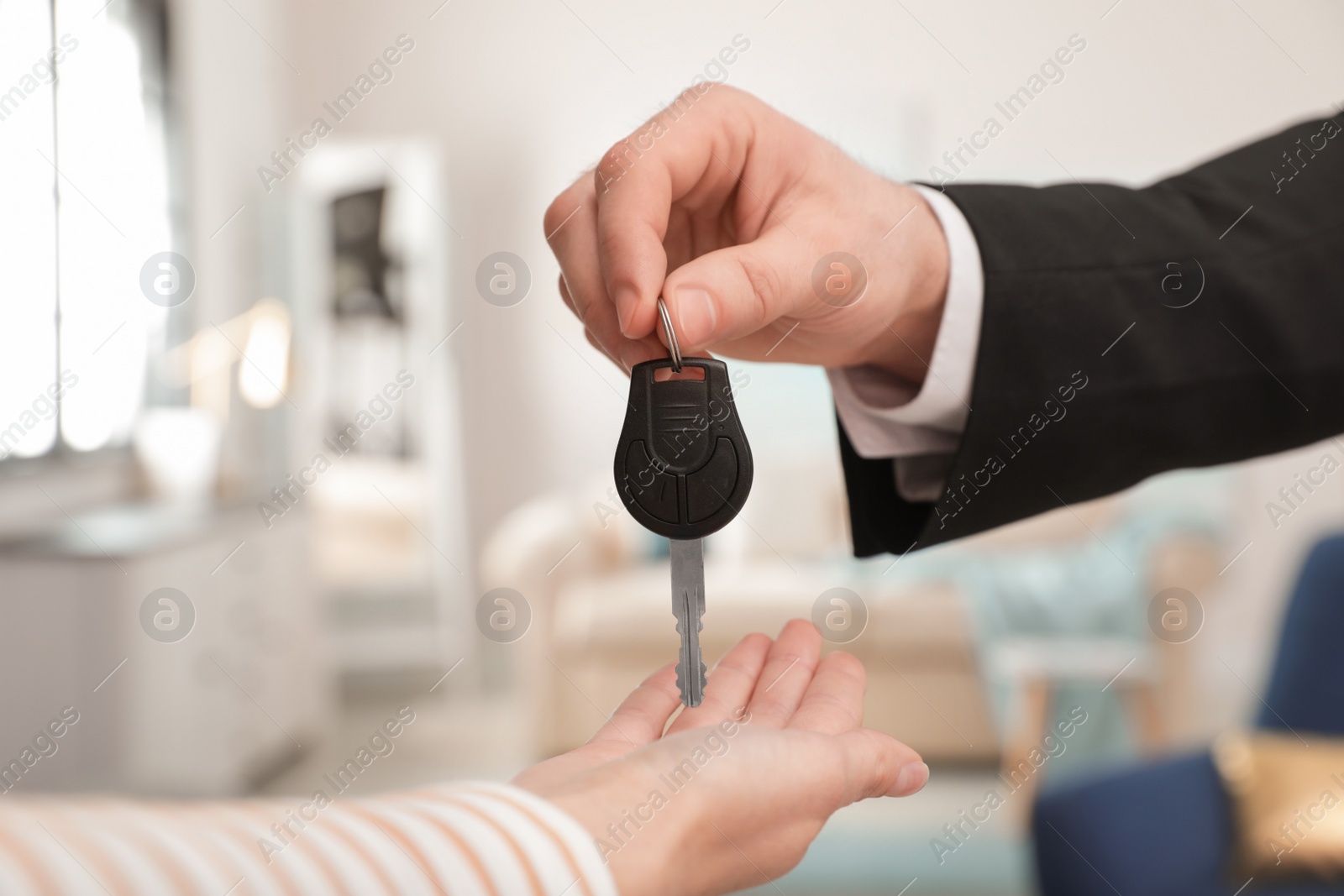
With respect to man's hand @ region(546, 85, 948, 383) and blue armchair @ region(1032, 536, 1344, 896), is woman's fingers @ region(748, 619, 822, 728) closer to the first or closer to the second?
man's hand @ region(546, 85, 948, 383)

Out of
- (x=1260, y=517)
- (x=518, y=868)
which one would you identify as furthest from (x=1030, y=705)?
(x=518, y=868)

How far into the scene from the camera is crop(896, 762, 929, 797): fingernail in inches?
23.1

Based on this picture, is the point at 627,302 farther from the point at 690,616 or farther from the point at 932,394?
the point at 932,394

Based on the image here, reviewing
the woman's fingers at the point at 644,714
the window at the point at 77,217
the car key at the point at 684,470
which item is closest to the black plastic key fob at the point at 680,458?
the car key at the point at 684,470

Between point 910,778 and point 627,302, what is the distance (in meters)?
0.32

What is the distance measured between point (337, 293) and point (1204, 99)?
12.4ft

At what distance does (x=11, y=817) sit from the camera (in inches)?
15.0

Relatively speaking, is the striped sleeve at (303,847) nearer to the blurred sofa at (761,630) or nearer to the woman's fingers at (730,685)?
the woman's fingers at (730,685)

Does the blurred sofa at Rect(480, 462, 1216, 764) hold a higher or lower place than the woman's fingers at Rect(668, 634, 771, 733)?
lower

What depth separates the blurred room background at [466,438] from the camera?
8.58 ft

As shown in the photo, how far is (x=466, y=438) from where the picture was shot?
196 inches

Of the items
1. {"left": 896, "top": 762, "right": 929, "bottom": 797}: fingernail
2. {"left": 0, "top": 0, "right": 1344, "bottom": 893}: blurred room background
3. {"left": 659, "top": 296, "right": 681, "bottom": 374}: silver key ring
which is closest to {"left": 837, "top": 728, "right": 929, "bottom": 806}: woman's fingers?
{"left": 896, "top": 762, "right": 929, "bottom": 797}: fingernail

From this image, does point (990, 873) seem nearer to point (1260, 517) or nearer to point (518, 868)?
point (518, 868)

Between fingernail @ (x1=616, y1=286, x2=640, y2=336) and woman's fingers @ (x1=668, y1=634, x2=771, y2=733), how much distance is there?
233 millimetres
